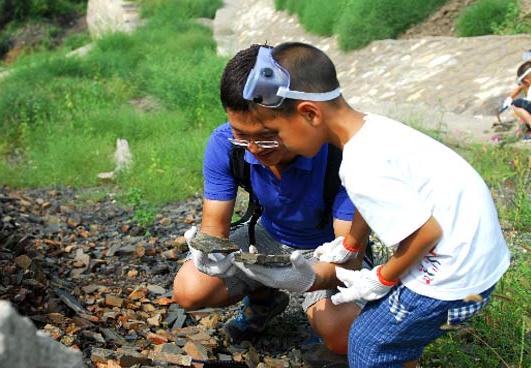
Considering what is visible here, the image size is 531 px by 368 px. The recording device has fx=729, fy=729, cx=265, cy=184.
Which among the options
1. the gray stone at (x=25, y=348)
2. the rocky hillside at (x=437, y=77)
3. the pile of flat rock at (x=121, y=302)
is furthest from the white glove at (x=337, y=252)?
the rocky hillside at (x=437, y=77)

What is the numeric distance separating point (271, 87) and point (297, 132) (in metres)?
0.15

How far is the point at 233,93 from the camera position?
7.64 ft

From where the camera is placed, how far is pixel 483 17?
9.34 metres

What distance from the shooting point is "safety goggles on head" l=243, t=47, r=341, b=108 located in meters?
2.07

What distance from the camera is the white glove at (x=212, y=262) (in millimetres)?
2621

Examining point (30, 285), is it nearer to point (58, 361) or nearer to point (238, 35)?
point (58, 361)

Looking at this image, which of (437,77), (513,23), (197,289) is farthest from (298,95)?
(513,23)

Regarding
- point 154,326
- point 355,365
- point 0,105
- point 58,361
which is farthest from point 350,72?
point 58,361

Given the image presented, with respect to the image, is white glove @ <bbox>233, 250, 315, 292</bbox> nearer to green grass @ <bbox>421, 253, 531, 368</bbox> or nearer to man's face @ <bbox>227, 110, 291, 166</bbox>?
man's face @ <bbox>227, 110, 291, 166</bbox>

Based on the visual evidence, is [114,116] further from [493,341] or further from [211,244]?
[493,341]

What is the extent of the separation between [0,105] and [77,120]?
121 cm

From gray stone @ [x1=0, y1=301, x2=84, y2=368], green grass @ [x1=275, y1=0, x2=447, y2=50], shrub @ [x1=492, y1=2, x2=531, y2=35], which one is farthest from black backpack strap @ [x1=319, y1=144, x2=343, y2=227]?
green grass @ [x1=275, y1=0, x2=447, y2=50]

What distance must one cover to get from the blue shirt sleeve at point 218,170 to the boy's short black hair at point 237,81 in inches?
13.2

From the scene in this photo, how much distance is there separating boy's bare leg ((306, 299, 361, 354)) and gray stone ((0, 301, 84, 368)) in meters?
1.39
